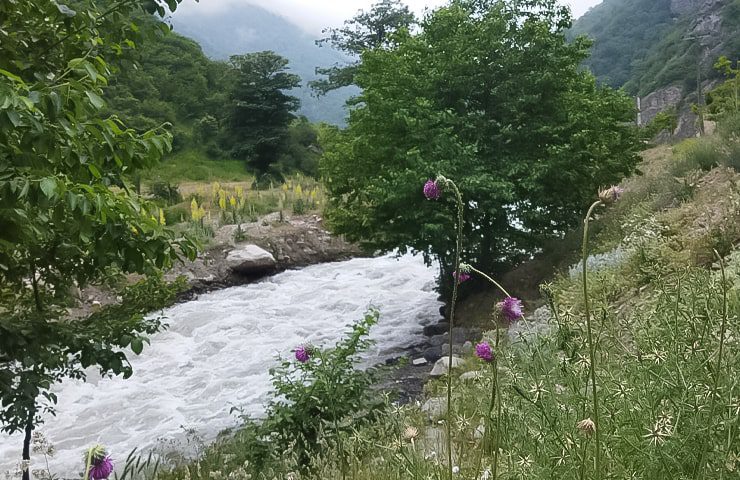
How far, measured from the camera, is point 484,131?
879cm

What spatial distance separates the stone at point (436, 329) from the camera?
30.5ft

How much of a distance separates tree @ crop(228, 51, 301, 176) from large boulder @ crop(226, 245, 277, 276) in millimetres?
12943

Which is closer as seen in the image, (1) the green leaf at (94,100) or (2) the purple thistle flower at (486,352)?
(2) the purple thistle flower at (486,352)

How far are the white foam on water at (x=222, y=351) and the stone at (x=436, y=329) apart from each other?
20 centimetres

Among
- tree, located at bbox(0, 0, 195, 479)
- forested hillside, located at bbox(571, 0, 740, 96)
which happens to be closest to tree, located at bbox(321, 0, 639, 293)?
tree, located at bbox(0, 0, 195, 479)

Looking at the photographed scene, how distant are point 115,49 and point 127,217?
1.11 m

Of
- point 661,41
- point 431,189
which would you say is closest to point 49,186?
point 431,189

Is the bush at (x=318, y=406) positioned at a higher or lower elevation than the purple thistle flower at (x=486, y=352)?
lower

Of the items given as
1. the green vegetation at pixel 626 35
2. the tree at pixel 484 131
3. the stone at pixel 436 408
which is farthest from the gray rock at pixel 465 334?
the green vegetation at pixel 626 35

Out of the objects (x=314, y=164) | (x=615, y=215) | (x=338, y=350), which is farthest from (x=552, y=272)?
(x=314, y=164)

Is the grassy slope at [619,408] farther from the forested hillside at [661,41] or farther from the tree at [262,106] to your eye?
the forested hillside at [661,41]

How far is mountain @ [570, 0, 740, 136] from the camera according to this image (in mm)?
49906

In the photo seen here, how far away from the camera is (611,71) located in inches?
2542

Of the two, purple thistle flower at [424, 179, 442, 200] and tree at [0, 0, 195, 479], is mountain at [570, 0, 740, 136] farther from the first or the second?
purple thistle flower at [424, 179, 442, 200]
